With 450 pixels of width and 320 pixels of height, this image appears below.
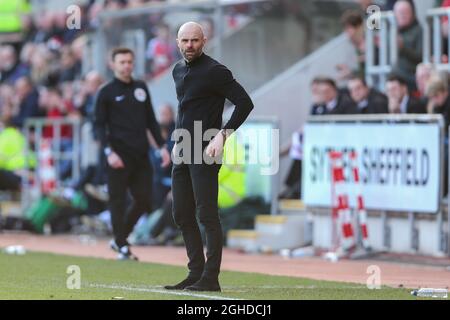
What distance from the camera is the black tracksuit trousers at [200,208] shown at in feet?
39.3

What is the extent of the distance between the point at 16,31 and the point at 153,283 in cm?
2031

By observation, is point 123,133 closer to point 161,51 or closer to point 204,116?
point 204,116

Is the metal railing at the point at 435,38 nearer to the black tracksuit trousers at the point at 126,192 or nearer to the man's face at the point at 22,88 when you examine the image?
the black tracksuit trousers at the point at 126,192

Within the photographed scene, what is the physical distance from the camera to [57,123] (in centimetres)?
2505

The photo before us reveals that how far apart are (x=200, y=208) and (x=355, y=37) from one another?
9707 mm

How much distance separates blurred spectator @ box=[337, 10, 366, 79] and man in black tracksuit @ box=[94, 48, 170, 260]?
4893 millimetres

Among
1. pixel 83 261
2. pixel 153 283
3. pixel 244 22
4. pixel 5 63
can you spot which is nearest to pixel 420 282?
pixel 153 283

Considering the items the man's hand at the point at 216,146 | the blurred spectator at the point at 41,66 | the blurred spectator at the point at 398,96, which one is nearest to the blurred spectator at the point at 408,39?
the blurred spectator at the point at 398,96

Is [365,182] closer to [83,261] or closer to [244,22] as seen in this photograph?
[83,261]

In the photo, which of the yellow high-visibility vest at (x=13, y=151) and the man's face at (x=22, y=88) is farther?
the man's face at (x=22, y=88)

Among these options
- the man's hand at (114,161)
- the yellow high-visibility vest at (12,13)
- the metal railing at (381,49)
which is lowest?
the man's hand at (114,161)

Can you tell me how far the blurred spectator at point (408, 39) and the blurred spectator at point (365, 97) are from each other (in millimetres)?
914

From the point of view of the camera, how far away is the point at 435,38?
19.6 metres

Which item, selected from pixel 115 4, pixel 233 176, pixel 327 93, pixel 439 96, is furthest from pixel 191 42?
pixel 115 4
